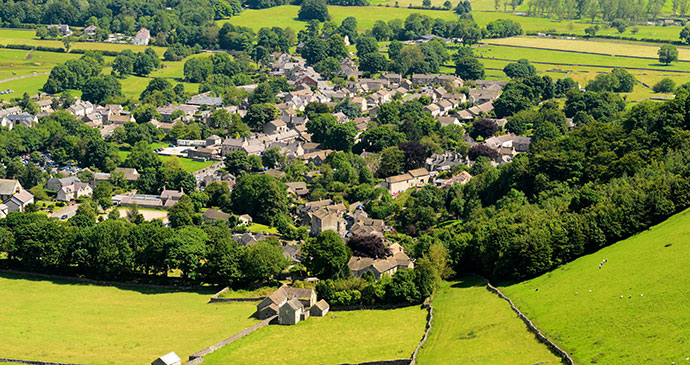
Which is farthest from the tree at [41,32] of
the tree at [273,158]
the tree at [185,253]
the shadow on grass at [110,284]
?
the tree at [185,253]

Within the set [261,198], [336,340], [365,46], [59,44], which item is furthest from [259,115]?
[336,340]

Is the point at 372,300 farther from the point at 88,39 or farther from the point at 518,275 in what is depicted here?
the point at 88,39

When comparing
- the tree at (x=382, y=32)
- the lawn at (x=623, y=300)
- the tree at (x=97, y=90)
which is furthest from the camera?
the tree at (x=382, y=32)

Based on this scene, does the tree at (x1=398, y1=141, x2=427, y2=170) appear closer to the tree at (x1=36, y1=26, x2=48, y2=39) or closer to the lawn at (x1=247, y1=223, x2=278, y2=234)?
the lawn at (x1=247, y1=223, x2=278, y2=234)

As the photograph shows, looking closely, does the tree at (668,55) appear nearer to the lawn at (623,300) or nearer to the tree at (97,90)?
the tree at (97,90)

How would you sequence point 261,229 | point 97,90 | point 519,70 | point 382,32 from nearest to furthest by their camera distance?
point 261,229
point 97,90
point 519,70
point 382,32

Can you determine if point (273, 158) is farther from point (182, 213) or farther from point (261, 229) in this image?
point (182, 213)
